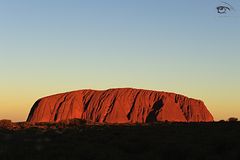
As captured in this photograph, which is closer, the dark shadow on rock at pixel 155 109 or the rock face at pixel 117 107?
the dark shadow on rock at pixel 155 109

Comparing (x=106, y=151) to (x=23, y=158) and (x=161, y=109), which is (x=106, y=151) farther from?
(x=161, y=109)

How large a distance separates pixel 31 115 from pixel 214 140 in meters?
115

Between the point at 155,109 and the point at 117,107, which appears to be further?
the point at 155,109

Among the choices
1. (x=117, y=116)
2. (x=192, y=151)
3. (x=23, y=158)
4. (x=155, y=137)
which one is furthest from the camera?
(x=117, y=116)

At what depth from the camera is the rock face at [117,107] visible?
433ft

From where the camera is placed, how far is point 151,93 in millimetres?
141125

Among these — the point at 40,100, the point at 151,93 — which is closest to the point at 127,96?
the point at 151,93

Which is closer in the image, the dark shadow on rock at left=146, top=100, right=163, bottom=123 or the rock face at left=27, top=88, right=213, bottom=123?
the dark shadow on rock at left=146, top=100, right=163, bottom=123

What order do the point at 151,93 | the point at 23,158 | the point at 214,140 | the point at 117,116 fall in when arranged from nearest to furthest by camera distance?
the point at 23,158 → the point at 214,140 → the point at 117,116 → the point at 151,93

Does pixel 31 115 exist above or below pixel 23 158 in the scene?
below

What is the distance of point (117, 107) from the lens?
132875 mm

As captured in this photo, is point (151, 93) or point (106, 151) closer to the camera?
point (106, 151)

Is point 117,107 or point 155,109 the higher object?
point 155,109

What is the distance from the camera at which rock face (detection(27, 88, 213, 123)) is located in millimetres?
132000
